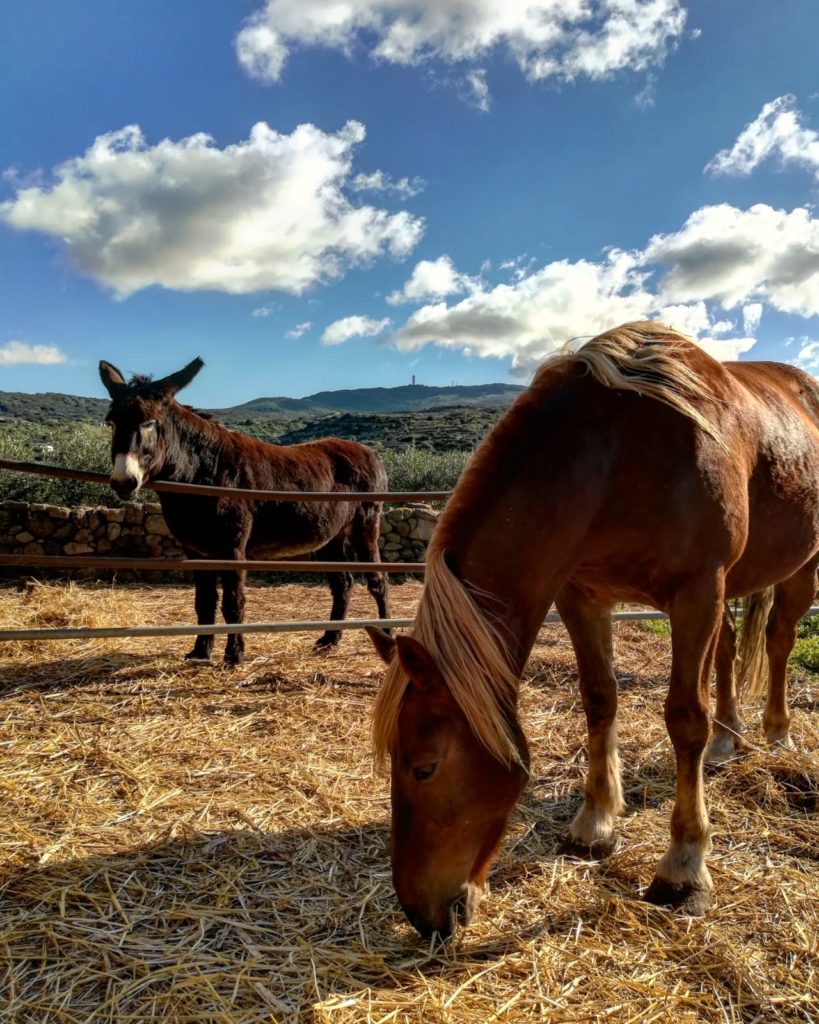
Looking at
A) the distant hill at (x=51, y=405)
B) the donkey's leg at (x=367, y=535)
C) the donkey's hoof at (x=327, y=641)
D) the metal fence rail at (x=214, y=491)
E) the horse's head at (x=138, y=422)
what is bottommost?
the donkey's hoof at (x=327, y=641)

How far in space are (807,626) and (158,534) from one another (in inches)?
335

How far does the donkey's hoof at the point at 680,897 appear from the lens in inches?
78.7

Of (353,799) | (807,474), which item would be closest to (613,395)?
(807,474)

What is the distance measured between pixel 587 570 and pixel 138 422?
3.39 meters

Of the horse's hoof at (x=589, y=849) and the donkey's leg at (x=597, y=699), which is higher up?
the donkey's leg at (x=597, y=699)

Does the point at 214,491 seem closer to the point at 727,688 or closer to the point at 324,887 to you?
the point at 324,887

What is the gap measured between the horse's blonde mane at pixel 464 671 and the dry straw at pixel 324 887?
0.59m


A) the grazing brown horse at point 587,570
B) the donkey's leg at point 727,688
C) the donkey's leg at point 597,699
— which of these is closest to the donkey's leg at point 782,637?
the donkey's leg at point 727,688

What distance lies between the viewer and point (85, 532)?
8.92 m

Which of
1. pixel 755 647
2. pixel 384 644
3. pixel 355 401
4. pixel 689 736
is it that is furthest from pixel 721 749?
pixel 355 401

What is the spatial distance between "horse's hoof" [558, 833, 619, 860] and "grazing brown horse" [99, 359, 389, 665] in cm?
306

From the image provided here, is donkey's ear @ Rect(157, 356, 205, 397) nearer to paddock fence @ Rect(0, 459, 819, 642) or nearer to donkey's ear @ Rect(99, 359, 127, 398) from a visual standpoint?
donkey's ear @ Rect(99, 359, 127, 398)

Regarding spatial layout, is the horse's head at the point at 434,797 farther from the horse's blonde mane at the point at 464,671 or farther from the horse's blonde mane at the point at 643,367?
the horse's blonde mane at the point at 643,367

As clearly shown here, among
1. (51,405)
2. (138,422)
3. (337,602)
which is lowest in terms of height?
(337,602)
